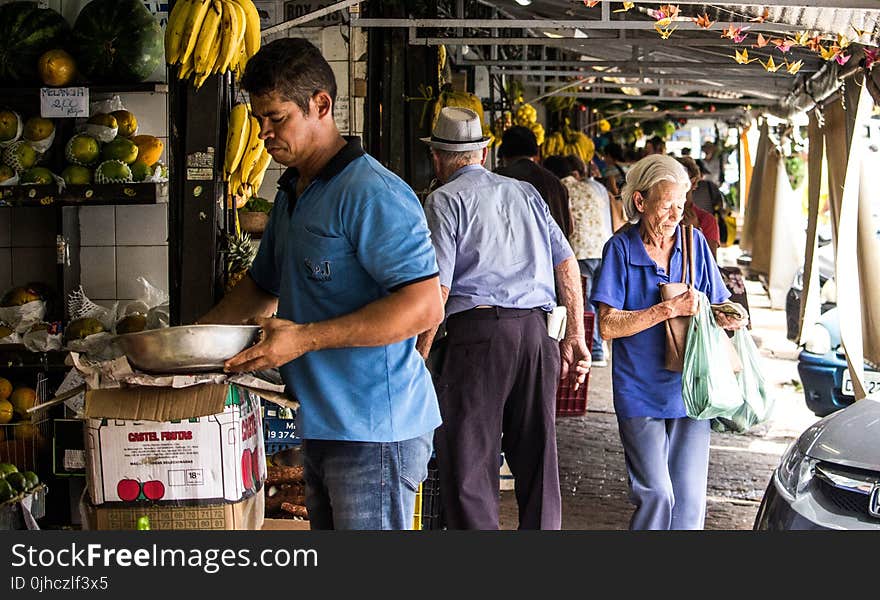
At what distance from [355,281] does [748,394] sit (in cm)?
247

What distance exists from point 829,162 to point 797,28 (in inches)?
69.9

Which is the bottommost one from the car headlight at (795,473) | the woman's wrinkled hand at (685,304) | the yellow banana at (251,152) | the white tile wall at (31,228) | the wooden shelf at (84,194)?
the car headlight at (795,473)

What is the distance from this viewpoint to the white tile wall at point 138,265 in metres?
6.96

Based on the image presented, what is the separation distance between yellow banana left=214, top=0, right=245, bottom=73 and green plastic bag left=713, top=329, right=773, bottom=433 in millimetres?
2506

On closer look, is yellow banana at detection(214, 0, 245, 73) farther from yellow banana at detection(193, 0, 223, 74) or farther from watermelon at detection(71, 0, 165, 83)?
watermelon at detection(71, 0, 165, 83)

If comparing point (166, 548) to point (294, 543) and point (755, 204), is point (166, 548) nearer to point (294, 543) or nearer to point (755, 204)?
point (294, 543)

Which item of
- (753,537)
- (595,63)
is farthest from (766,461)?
(753,537)

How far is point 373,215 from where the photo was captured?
10.6ft

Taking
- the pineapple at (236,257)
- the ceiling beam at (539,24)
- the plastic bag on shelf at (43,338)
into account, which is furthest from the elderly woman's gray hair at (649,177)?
the plastic bag on shelf at (43,338)

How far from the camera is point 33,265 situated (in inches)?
273

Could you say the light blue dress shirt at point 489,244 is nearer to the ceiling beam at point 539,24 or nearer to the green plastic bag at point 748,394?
the green plastic bag at point 748,394

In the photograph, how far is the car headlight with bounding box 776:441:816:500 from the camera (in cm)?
464

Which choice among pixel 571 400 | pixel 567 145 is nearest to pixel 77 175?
pixel 571 400

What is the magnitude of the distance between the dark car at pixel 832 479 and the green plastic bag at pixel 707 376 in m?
0.34
